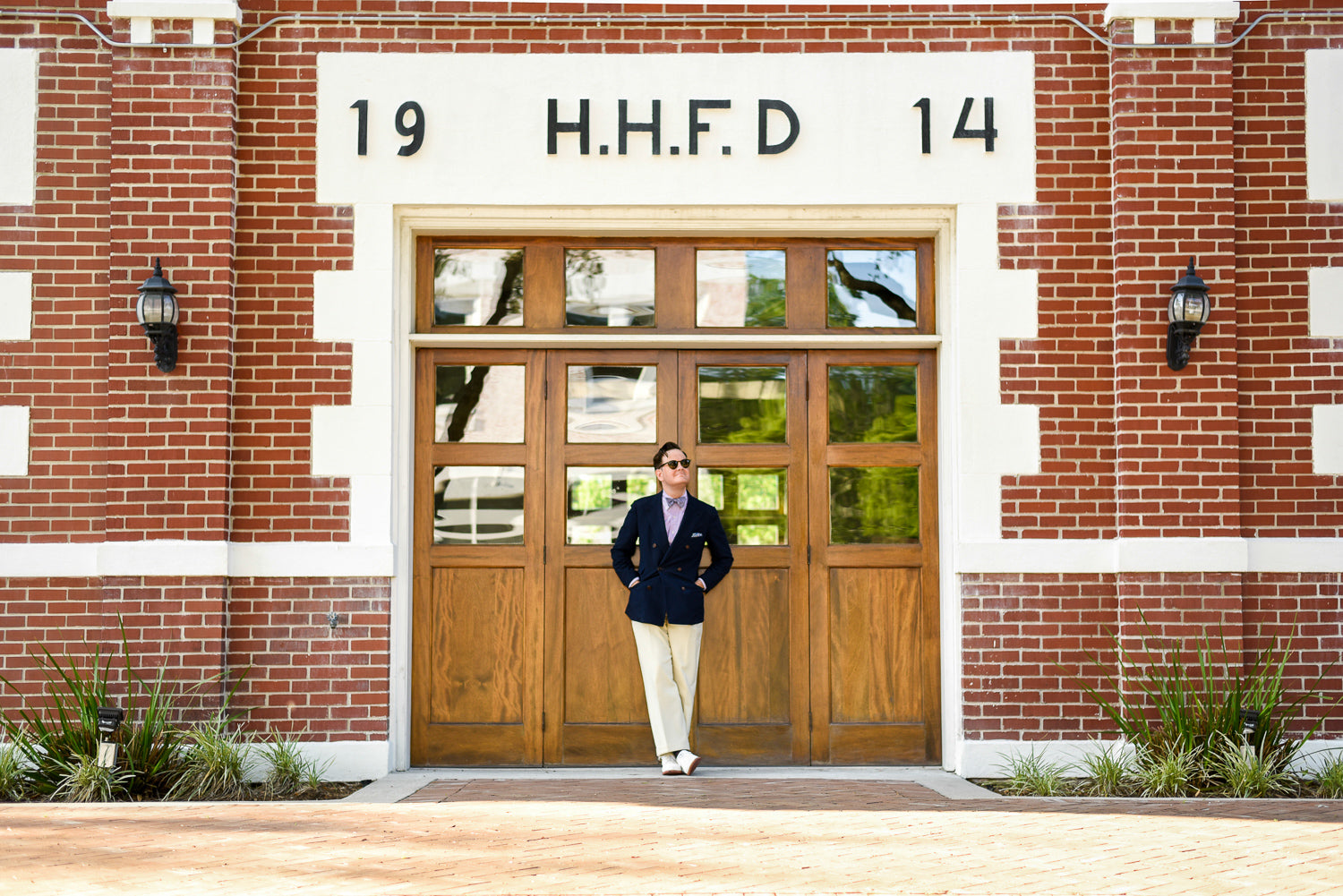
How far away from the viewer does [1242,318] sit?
8008 mm

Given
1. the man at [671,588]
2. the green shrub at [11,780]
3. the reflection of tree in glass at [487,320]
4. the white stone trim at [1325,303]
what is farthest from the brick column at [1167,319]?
the green shrub at [11,780]

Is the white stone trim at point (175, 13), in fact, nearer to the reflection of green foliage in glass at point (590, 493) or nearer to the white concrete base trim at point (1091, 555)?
the reflection of green foliage in glass at point (590, 493)

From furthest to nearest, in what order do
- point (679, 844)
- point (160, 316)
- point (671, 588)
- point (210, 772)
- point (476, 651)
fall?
point (476, 651)
point (671, 588)
point (160, 316)
point (210, 772)
point (679, 844)

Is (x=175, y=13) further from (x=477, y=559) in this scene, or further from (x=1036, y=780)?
(x=1036, y=780)

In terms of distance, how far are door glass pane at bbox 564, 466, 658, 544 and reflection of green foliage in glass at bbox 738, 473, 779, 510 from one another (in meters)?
0.55

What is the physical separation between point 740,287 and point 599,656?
2.53 meters

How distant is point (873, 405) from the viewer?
8.32 metres

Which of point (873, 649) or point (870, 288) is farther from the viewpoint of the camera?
point (870, 288)

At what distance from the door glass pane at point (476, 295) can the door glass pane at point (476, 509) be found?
37.6 inches

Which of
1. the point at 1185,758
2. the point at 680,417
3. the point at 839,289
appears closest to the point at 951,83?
the point at 839,289

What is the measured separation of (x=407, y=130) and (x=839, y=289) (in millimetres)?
2906

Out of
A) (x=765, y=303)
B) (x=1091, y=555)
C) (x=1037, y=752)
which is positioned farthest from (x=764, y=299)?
(x=1037, y=752)

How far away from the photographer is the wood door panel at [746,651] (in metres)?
8.16

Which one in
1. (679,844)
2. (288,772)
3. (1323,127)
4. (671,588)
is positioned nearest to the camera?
(679,844)
